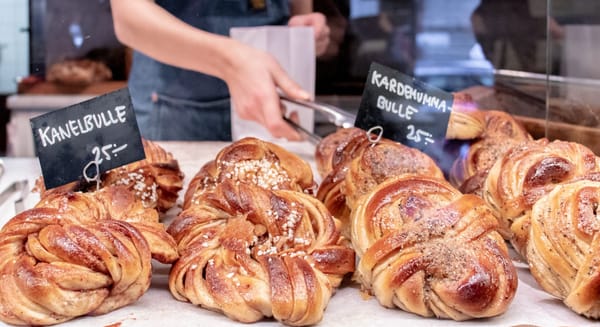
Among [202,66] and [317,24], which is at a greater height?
[317,24]

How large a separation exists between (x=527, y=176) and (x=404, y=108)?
0.49 m

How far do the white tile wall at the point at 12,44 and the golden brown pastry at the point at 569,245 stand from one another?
8.33ft

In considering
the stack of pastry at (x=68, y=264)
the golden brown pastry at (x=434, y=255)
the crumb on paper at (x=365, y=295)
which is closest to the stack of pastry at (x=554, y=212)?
the golden brown pastry at (x=434, y=255)

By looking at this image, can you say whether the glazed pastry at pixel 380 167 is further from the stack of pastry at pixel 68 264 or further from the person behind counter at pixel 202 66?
the person behind counter at pixel 202 66

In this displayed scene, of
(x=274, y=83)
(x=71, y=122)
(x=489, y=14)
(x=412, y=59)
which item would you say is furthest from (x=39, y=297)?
(x=489, y=14)

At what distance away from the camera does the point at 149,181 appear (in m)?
2.72

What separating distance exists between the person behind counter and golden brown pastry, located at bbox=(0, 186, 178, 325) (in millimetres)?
1419

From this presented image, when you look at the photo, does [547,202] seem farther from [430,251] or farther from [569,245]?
[430,251]

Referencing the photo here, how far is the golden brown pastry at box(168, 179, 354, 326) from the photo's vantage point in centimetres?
193

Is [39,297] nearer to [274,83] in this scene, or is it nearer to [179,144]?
[274,83]

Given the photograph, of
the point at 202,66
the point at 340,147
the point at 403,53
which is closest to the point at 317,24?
the point at 403,53

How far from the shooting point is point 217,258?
6.86ft

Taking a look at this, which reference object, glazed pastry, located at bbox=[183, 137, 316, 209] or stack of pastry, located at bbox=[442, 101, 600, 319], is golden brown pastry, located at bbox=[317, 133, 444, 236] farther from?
stack of pastry, located at bbox=[442, 101, 600, 319]

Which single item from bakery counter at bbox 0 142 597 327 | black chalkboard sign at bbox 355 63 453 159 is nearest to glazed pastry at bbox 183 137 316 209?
black chalkboard sign at bbox 355 63 453 159
